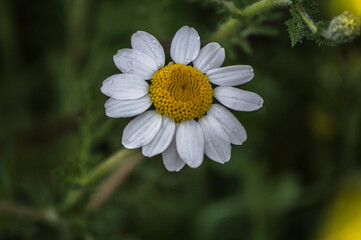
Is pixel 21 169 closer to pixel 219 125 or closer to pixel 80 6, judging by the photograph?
pixel 80 6

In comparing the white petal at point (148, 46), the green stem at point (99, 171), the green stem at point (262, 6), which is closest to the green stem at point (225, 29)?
the green stem at point (262, 6)

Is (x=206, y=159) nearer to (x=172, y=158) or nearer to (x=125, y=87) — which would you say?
(x=172, y=158)

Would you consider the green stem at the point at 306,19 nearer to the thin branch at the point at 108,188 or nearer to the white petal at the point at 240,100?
the white petal at the point at 240,100

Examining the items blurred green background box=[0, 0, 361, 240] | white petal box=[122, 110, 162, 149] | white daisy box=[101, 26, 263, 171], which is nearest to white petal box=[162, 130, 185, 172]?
white daisy box=[101, 26, 263, 171]

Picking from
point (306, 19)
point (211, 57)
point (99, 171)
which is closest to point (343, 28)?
point (306, 19)

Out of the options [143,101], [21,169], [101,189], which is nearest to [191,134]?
[143,101]

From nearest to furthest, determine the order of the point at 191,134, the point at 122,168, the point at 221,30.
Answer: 1. the point at 191,134
2. the point at 221,30
3. the point at 122,168
